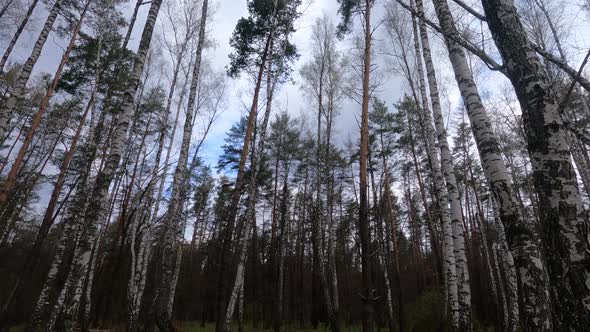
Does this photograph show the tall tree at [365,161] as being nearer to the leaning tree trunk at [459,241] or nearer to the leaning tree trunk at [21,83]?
the leaning tree trunk at [459,241]

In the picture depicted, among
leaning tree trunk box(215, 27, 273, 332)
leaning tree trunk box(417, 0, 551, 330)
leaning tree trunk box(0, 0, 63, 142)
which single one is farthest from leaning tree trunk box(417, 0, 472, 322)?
leaning tree trunk box(0, 0, 63, 142)

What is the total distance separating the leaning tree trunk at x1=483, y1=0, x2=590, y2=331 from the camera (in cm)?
188

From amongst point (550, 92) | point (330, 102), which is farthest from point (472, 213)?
point (550, 92)

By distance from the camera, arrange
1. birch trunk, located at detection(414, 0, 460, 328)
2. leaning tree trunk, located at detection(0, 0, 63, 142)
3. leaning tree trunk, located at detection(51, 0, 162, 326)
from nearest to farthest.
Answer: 1. leaning tree trunk, located at detection(51, 0, 162, 326)
2. leaning tree trunk, located at detection(0, 0, 63, 142)
3. birch trunk, located at detection(414, 0, 460, 328)

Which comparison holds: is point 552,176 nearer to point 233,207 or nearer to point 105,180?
point 105,180

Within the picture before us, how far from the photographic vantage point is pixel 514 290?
7.26 metres

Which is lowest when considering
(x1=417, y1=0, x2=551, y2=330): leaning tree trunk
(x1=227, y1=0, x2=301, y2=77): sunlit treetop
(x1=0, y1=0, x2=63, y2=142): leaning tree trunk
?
(x1=417, y1=0, x2=551, y2=330): leaning tree trunk

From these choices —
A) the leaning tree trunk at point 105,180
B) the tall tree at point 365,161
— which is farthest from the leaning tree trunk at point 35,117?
the tall tree at point 365,161

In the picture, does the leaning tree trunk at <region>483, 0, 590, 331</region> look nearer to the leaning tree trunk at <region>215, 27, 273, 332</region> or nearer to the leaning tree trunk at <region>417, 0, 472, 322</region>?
the leaning tree trunk at <region>417, 0, 472, 322</region>

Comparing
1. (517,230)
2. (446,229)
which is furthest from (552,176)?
(446,229)

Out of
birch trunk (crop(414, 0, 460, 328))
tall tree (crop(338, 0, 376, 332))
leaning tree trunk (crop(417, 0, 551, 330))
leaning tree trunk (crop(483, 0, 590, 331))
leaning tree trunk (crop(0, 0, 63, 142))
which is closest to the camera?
leaning tree trunk (crop(483, 0, 590, 331))

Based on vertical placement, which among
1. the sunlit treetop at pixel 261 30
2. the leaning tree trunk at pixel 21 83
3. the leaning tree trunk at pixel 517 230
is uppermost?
the sunlit treetop at pixel 261 30

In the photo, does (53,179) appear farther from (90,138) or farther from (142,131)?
(90,138)

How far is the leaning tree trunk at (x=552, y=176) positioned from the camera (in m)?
1.88
